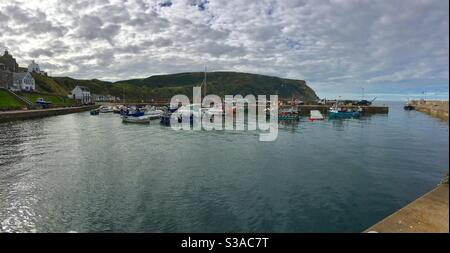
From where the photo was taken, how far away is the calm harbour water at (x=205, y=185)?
16984 mm

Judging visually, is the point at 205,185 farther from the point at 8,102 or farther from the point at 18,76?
the point at 18,76

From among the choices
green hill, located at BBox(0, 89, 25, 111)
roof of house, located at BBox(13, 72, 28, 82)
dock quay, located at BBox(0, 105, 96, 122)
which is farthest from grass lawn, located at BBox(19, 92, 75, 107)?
dock quay, located at BBox(0, 105, 96, 122)

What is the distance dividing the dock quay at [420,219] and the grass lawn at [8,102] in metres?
93.1

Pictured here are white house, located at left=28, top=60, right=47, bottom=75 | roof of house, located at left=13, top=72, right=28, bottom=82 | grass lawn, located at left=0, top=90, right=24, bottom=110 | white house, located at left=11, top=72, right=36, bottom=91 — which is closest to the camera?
grass lawn, located at left=0, top=90, right=24, bottom=110

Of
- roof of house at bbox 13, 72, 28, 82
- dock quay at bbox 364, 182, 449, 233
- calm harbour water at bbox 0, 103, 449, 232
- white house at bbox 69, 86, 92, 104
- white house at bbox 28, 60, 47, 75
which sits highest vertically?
white house at bbox 28, 60, 47, 75

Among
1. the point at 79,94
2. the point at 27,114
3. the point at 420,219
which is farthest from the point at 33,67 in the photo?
the point at 420,219

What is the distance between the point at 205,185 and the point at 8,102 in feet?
293

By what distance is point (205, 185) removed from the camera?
23.5 meters

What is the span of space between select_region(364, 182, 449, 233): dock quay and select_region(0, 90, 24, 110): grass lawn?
93.1 metres

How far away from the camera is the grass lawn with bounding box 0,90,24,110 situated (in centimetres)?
8057

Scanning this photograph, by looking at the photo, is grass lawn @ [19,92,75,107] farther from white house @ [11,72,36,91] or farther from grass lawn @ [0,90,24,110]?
white house @ [11,72,36,91]
